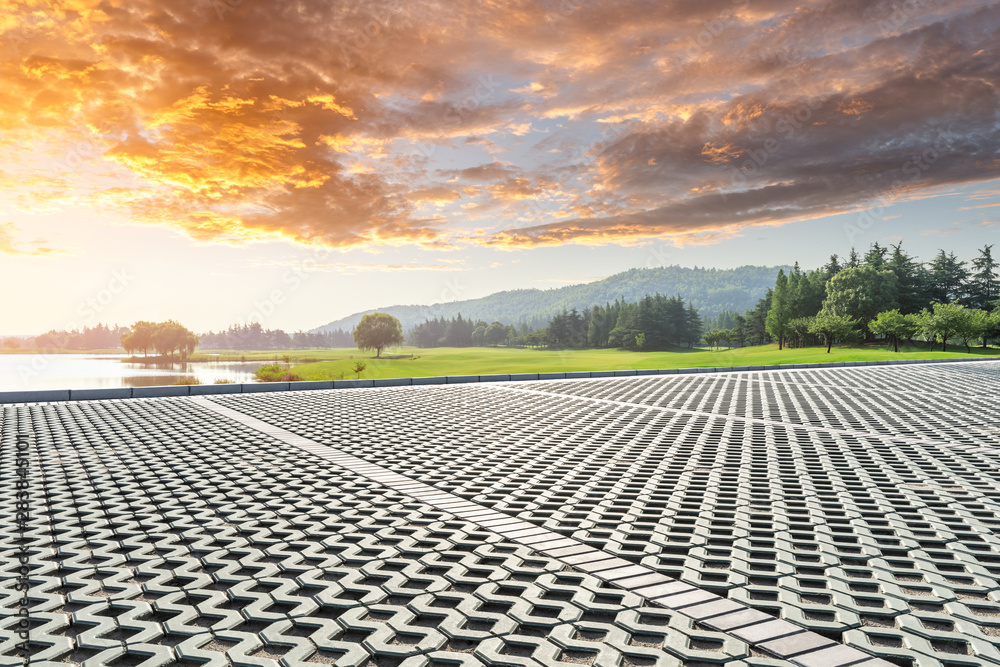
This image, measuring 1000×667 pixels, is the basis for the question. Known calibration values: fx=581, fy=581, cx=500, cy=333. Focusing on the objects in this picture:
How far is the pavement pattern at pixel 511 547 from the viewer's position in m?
→ 2.88

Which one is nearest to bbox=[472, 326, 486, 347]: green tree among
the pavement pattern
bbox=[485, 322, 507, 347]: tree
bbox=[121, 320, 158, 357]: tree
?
bbox=[485, 322, 507, 347]: tree

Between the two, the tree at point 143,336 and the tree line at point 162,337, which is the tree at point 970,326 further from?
the tree at point 143,336

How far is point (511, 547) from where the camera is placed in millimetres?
4281

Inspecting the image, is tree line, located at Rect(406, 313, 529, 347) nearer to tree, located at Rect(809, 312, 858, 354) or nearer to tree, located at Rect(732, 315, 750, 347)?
tree, located at Rect(732, 315, 750, 347)

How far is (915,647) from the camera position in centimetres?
280

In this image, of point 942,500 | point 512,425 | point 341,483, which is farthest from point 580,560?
point 512,425

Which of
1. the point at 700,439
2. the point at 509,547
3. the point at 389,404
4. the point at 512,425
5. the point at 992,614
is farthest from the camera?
the point at 389,404

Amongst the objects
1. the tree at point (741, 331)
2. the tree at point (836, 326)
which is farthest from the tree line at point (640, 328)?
the tree at point (836, 326)

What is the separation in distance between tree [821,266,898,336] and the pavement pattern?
5950 centimetres

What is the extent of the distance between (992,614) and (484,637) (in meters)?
2.75

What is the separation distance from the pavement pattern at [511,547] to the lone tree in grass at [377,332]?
52498 mm

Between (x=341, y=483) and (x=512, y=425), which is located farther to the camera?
(x=512, y=425)

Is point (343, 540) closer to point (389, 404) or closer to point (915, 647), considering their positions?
point (915, 647)

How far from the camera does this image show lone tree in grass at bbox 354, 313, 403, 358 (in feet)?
202
